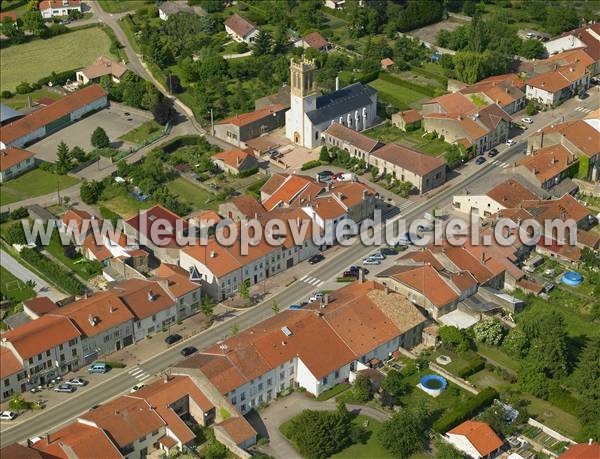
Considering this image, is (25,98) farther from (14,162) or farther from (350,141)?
(350,141)

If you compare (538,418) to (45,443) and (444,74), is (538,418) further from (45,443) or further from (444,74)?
(444,74)

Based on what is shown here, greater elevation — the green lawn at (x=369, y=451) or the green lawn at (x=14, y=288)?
the green lawn at (x=369, y=451)

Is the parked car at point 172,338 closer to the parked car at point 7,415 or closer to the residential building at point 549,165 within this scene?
the parked car at point 7,415

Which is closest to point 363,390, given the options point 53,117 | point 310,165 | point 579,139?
point 310,165

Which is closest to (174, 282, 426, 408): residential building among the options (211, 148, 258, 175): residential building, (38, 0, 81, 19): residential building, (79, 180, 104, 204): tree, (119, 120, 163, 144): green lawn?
(211, 148, 258, 175): residential building

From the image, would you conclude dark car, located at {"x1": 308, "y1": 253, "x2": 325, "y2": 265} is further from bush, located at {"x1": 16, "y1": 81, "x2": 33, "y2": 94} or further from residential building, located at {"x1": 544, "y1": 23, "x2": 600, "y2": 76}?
bush, located at {"x1": 16, "y1": 81, "x2": 33, "y2": 94}

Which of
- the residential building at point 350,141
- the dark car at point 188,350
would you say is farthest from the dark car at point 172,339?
the residential building at point 350,141

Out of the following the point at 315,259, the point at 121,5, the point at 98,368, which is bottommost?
the point at 98,368
